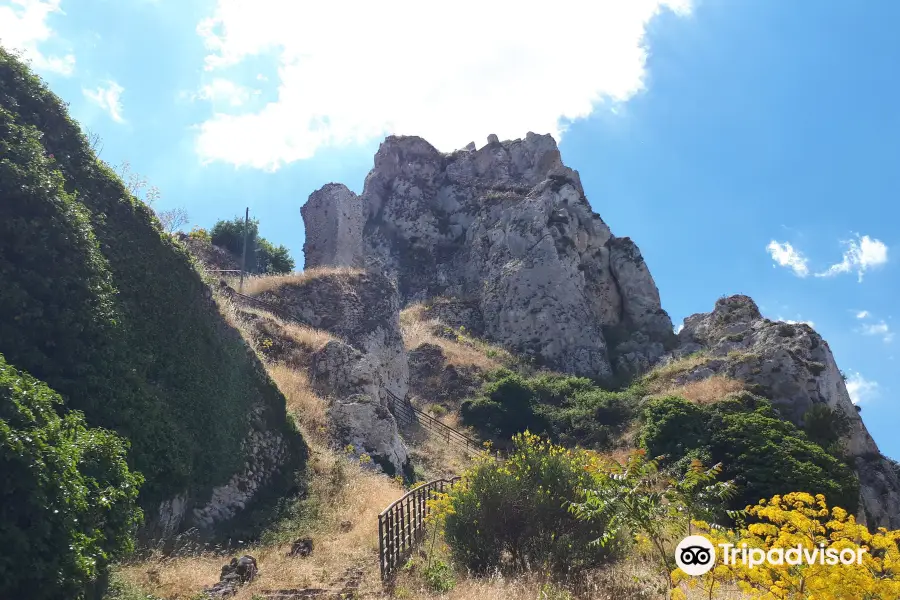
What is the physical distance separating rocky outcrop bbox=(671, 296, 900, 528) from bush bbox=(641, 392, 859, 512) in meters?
2.13

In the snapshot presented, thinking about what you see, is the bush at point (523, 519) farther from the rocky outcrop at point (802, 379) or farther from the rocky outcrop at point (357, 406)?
the rocky outcrop at point (802, 379)

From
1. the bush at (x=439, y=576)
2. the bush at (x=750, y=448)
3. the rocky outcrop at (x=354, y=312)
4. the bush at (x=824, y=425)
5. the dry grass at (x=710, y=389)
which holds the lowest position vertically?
the bush at (x=439, y=576)

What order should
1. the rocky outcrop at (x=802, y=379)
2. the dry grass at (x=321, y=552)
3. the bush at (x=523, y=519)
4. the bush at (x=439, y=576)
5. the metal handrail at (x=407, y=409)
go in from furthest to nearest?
the metal handrail at (x=407, y=409), the rocky outcrop at (x=802, y=379), the bush at (x=523, y=519), the bush at (x=439, y=576), the dry grass at (x=321, y=552)

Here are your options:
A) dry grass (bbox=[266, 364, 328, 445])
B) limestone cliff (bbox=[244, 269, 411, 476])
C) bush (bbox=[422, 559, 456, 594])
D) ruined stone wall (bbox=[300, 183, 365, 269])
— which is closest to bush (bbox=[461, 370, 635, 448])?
limestone cliff (bbox=[244, 269, 411, 476])

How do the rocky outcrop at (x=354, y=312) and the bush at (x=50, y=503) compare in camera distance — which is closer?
the bush at (x=50, y=503)

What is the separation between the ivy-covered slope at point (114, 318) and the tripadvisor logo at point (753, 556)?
22.4 feet

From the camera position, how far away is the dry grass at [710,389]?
872 inches

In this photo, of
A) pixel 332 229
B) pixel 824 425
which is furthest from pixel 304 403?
pixel 824 425

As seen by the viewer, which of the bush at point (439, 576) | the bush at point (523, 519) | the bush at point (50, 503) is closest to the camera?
the bush at point (50, 503)

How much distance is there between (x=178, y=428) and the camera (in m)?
9.66

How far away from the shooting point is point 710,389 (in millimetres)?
23016

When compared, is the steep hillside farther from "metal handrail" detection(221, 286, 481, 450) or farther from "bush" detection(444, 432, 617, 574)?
"bush" detection(444, 432, 617, 574)

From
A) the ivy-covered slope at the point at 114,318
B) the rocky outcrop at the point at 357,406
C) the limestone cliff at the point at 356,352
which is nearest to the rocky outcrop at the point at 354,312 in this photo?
the limestone cliff at the point at 356,352

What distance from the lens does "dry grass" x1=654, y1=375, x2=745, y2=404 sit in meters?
22.1
